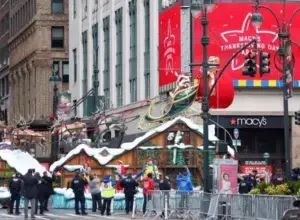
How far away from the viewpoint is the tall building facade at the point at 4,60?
12388 centimetres

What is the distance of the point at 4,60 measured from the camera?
12575 cm

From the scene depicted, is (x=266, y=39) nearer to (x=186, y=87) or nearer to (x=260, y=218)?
(x=186, y=87)

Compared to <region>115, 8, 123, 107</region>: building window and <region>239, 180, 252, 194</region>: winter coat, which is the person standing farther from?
<region>115, 8, 123, 107</region>: building window

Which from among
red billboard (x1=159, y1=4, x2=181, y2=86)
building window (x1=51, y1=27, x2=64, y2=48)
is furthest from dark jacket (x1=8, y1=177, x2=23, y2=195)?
building window (x1=51, y1=27, x2=64, y2=48)

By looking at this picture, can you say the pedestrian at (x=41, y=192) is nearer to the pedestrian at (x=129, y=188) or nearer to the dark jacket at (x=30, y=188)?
the dark jacket at (x=30, y=188)

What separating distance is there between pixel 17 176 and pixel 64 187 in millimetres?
6281

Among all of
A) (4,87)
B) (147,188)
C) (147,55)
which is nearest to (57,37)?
(4,87)

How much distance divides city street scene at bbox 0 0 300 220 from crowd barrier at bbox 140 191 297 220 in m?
0.05

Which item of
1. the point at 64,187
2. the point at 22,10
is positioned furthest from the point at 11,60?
the point at 64,187

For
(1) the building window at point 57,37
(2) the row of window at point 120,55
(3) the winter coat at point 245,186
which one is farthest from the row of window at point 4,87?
(3) the winter coat at point 245,186

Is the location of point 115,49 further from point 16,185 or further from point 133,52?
point 16,185

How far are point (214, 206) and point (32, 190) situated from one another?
8297 mm

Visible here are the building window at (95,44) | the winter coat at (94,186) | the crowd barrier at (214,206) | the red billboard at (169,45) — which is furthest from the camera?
the building window at (95,44)

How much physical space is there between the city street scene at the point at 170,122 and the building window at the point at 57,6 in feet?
23.6
